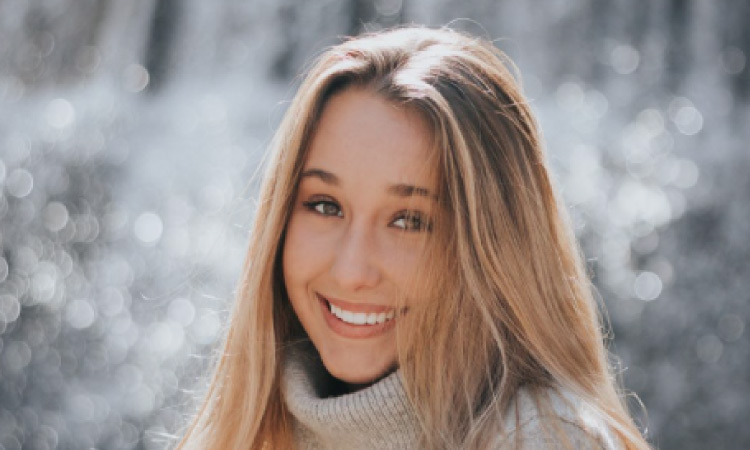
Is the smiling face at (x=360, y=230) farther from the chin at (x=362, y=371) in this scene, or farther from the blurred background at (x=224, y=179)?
the blurred background at (x=224, y=179)

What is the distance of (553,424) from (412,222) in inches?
18.8

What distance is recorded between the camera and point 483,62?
2.20 metres

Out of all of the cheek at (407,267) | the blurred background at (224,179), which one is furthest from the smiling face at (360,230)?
the blurred background at (224,179)

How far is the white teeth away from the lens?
2195 millimetres

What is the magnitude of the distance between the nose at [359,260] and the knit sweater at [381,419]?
18 centimetres

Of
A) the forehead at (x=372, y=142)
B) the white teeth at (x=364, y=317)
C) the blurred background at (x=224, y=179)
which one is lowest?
the blurred background at (x=224, y=179)

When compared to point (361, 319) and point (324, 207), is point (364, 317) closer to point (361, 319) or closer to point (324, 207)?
point (361, 319)

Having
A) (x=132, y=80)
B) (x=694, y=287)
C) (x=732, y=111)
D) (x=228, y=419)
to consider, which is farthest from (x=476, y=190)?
(x=132, y=80)

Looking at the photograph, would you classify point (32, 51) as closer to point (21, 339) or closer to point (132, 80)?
point (132, 80)

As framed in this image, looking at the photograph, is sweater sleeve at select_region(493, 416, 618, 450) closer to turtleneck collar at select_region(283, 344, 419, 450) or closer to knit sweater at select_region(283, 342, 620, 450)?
knit sweater at select_region(283, 342, 620, 450)

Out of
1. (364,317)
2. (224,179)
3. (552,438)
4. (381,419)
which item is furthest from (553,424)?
(224,179)

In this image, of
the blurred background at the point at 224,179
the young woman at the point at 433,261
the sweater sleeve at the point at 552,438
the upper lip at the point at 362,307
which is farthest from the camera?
the blurred background at the point at 224,179

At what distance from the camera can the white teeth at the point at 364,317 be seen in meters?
2.20

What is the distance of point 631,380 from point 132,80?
18.0 ft
